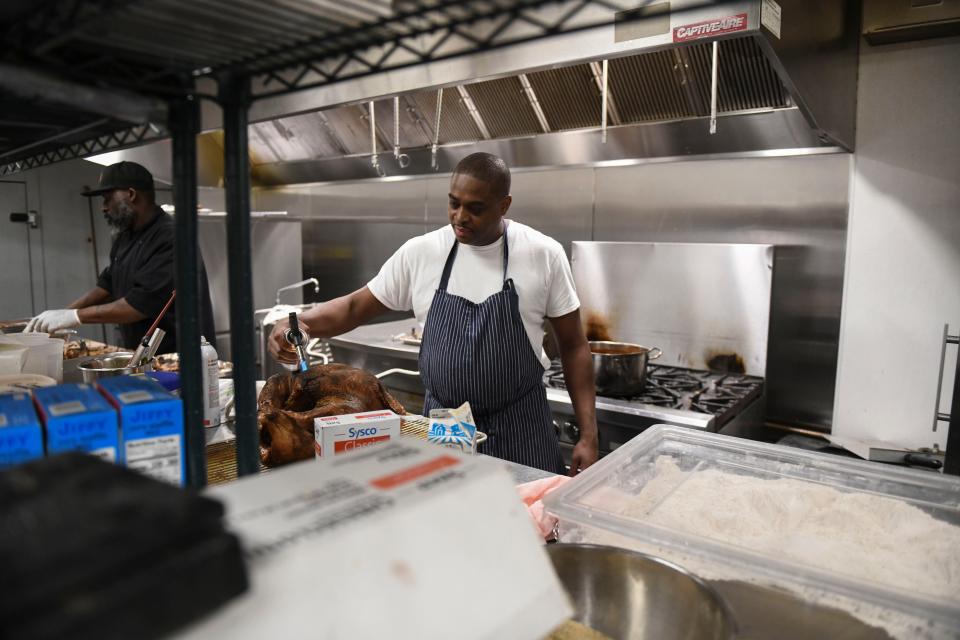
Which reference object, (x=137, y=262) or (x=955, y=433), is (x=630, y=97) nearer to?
(x=955, y=433)

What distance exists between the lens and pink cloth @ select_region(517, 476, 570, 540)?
125 cm

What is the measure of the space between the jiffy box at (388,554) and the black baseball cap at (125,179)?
3.16 m

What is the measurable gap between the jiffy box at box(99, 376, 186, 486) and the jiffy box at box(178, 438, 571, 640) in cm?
23

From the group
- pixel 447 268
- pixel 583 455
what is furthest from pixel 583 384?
pixel 447 268

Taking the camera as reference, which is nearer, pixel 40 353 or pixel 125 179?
pixel 40 353

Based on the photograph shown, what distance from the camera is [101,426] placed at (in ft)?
2.37

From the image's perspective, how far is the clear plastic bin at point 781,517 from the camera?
2.86 ft

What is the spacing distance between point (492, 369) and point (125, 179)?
222 centimetres

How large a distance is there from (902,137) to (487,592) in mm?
3186

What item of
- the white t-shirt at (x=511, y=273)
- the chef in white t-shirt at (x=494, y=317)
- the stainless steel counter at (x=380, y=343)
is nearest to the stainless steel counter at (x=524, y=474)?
the chef in white t-shirt at (x=494, y=317)

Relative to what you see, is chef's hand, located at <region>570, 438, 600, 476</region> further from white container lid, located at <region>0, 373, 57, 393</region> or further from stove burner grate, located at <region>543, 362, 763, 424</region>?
white container lid, located at <region>0, 373, 57, 393</region>

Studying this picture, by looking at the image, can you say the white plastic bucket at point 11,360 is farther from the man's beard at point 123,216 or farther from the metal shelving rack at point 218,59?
the man's beard at point 123,216

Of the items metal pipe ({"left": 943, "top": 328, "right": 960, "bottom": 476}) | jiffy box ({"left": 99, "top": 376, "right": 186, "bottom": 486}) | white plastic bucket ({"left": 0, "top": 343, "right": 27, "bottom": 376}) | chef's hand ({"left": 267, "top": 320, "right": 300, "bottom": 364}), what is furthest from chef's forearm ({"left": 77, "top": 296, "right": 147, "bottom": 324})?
metal pipe ({"left": 943, "top": 328, "right": 960, "bottom": 476})

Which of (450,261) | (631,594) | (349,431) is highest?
(450,261)
